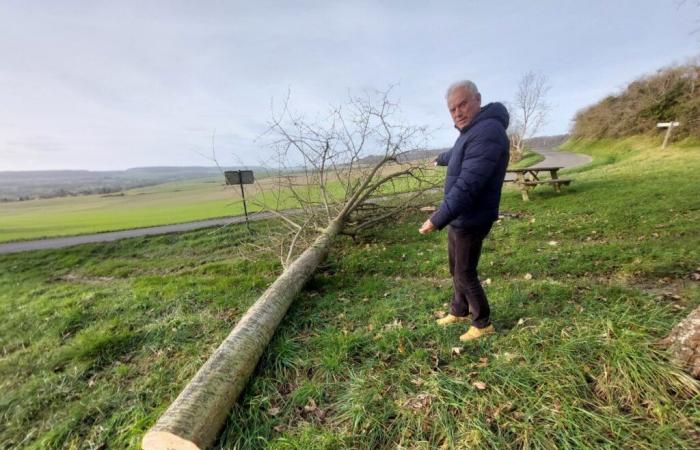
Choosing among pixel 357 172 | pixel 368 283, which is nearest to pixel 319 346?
pixel 368 283

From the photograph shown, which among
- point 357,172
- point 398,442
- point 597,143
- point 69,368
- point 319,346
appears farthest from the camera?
point 597,143

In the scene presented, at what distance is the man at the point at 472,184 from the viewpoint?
240 centimetres

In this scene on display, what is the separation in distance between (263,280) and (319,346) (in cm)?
230

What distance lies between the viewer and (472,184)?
240 centimetres

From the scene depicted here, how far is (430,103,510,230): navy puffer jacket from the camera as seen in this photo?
2.39 meters

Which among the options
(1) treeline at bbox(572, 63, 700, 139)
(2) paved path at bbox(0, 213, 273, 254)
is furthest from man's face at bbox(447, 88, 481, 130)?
(1) treeline at bbox(572, 63, 700, 139)

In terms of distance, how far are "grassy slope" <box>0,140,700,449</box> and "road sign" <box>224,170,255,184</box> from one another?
3.38 metres

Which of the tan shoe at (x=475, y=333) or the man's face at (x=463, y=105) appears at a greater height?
the man's face at (x=463, y=105)

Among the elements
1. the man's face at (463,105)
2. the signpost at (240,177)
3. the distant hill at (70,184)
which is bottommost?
the distant hill at (70,184)

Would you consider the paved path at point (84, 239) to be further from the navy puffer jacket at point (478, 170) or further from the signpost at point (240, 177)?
the navy puffer jacket at point (478, 170)

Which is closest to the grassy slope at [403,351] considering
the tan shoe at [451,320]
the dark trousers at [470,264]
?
the tan shoe at [451,320]

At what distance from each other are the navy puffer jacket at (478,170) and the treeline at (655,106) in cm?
2088

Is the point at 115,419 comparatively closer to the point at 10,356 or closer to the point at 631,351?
the point at 10,356

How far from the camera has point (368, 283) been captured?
15.5 feet
